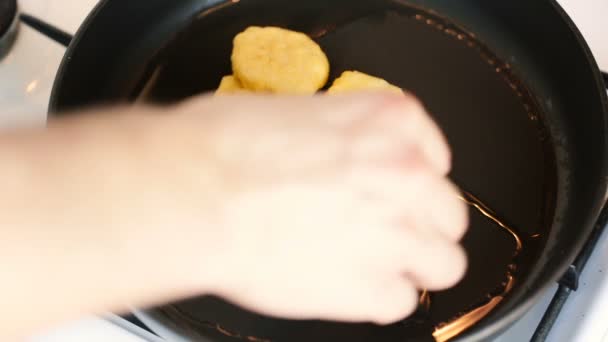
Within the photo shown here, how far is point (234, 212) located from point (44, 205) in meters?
0.12

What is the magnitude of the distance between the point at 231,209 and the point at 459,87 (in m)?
0.46

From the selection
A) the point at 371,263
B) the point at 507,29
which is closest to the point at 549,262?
the point at 371,263

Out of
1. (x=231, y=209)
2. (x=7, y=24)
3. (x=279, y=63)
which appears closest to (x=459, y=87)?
(x=279, y=63)

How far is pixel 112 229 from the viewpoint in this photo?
42 centimetres

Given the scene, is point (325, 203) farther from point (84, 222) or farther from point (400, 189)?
point (84, 222)

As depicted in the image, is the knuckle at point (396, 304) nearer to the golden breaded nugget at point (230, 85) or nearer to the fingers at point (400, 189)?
the fingers at point (400, 189)

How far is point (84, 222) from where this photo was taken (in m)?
0.42

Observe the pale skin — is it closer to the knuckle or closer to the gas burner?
the knuckle

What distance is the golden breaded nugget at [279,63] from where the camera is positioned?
0.81 metres

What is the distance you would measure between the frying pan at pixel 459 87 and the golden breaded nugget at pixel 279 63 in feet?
0.11

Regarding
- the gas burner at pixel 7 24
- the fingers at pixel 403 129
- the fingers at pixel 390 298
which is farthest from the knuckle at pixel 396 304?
the gas burner at pixel 7 24

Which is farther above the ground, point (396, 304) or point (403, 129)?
point (403, 129)

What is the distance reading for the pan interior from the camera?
669mm

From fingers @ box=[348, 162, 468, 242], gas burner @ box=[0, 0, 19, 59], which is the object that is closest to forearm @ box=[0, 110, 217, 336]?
fingers @ box=[348, 162, 468, 242]
